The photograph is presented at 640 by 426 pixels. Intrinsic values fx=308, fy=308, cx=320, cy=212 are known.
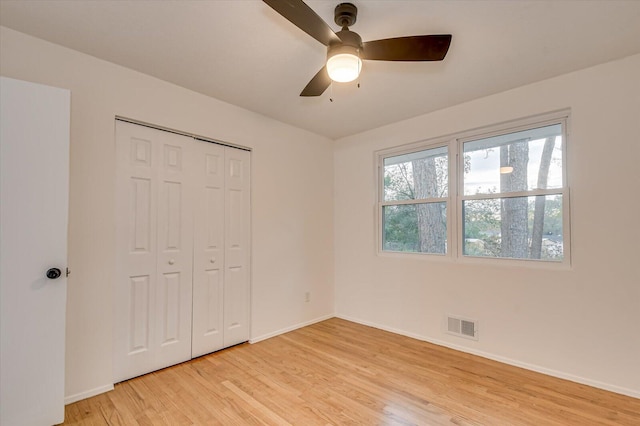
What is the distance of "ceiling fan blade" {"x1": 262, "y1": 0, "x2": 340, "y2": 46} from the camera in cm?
140

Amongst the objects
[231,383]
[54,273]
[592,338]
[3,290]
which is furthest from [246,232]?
[592,338]

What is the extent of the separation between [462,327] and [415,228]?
44.8 inches

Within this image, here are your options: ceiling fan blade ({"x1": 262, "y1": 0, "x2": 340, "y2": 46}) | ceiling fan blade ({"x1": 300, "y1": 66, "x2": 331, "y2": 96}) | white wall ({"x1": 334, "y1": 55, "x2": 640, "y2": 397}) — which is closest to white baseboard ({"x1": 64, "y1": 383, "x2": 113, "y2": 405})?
ceiling fan blade ({"x1": 300, "y1": 66, "x2": 331, "y2": 96})

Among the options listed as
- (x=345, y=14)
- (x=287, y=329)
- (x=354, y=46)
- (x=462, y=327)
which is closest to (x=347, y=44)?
(x=354, y=46)

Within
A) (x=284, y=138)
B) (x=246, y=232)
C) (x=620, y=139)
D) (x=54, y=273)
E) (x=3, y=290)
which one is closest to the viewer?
(x=3, y=290)

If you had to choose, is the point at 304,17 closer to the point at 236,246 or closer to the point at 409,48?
the point at 409,48

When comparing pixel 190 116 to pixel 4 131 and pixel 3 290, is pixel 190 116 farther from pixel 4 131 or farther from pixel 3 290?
pixel 3 290

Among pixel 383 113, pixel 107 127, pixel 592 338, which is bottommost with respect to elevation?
pixel 592 338

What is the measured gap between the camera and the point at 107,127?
7.79 ft

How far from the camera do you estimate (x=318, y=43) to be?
2.12m

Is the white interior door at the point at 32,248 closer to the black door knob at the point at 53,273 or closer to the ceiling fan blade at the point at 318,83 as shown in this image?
the black door knob at the point at 53,273

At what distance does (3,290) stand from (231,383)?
157 cm

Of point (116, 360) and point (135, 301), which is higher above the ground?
point (135, 301)

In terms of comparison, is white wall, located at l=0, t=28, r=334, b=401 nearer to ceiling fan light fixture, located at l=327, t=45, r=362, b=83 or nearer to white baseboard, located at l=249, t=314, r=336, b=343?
white baseboard, located at l=249, t=314, r=336, b=343
